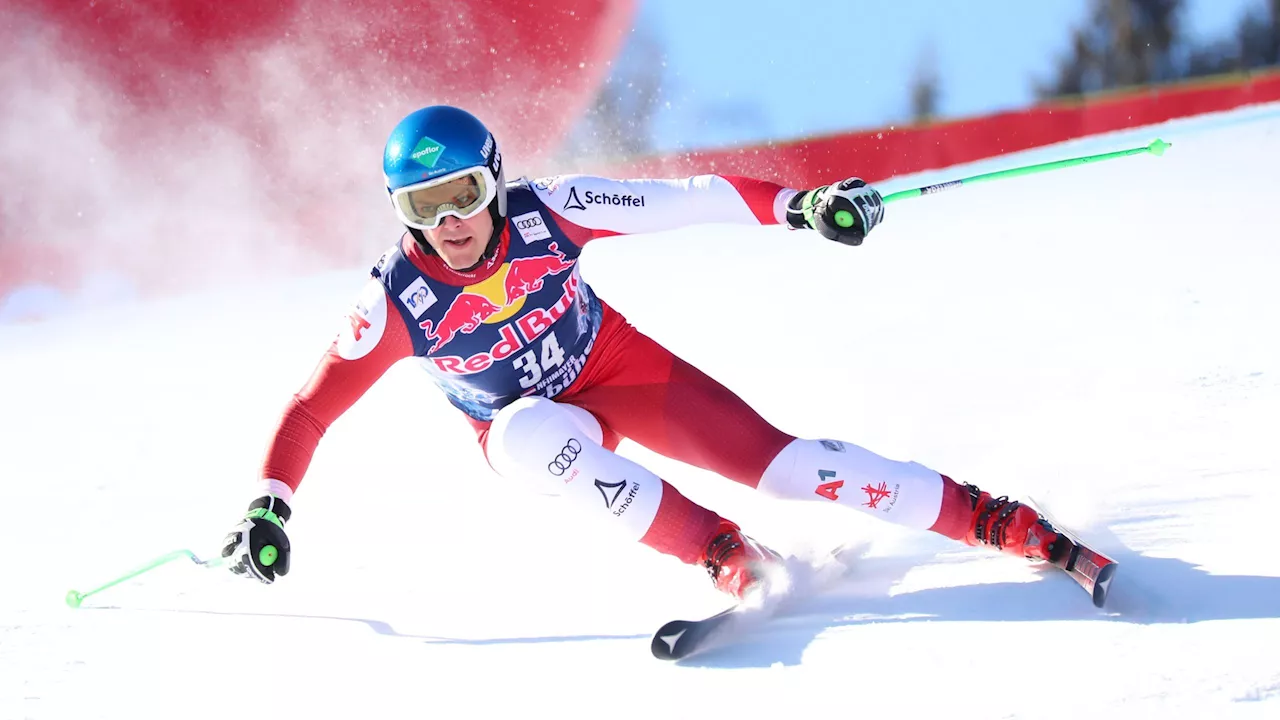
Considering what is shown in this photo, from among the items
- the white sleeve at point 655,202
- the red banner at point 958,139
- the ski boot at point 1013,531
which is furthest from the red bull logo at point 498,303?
the red banner at point 958,139

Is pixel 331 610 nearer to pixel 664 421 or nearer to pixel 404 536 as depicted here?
pixel 404 536

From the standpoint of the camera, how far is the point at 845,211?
7.45 feet

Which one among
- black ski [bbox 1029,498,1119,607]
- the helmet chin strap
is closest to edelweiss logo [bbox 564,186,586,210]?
the helmet chin strap

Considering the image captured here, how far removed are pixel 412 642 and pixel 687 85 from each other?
5923mm

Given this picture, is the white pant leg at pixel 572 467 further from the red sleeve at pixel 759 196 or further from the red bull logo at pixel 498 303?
the red sleeve at pixel 759 196

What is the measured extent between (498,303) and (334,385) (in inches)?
15.3

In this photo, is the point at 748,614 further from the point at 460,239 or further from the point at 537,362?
the point at 460,239

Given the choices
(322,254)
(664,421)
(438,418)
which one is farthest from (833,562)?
(322,254)

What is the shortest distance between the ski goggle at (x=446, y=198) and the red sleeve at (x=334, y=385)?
199 millimetres

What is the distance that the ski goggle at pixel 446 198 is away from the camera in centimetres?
229

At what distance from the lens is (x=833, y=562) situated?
2.46m

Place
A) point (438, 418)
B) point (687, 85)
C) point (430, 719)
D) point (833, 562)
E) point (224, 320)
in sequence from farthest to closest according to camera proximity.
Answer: point (687, 85)
point (224, 320)
point (438, 418)
point (833, 562)
point (430, 719)

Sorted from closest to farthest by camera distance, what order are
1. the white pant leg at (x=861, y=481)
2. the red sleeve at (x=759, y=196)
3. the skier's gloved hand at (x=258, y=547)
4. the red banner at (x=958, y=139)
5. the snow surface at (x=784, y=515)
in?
the snow surface at (x=784, y=515)
the skier's gloved hand at (x=258, y=547)
the white pant leg at (x=861, y=481)
the red sleeve at (x=759, y=196)
the red banner at (x=958, y=139)

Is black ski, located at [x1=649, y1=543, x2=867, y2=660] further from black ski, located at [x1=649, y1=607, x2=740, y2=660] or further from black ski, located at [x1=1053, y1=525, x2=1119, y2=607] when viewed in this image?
black ski, located at [x1=1053, y1=525, x2=1119, y2=607]
